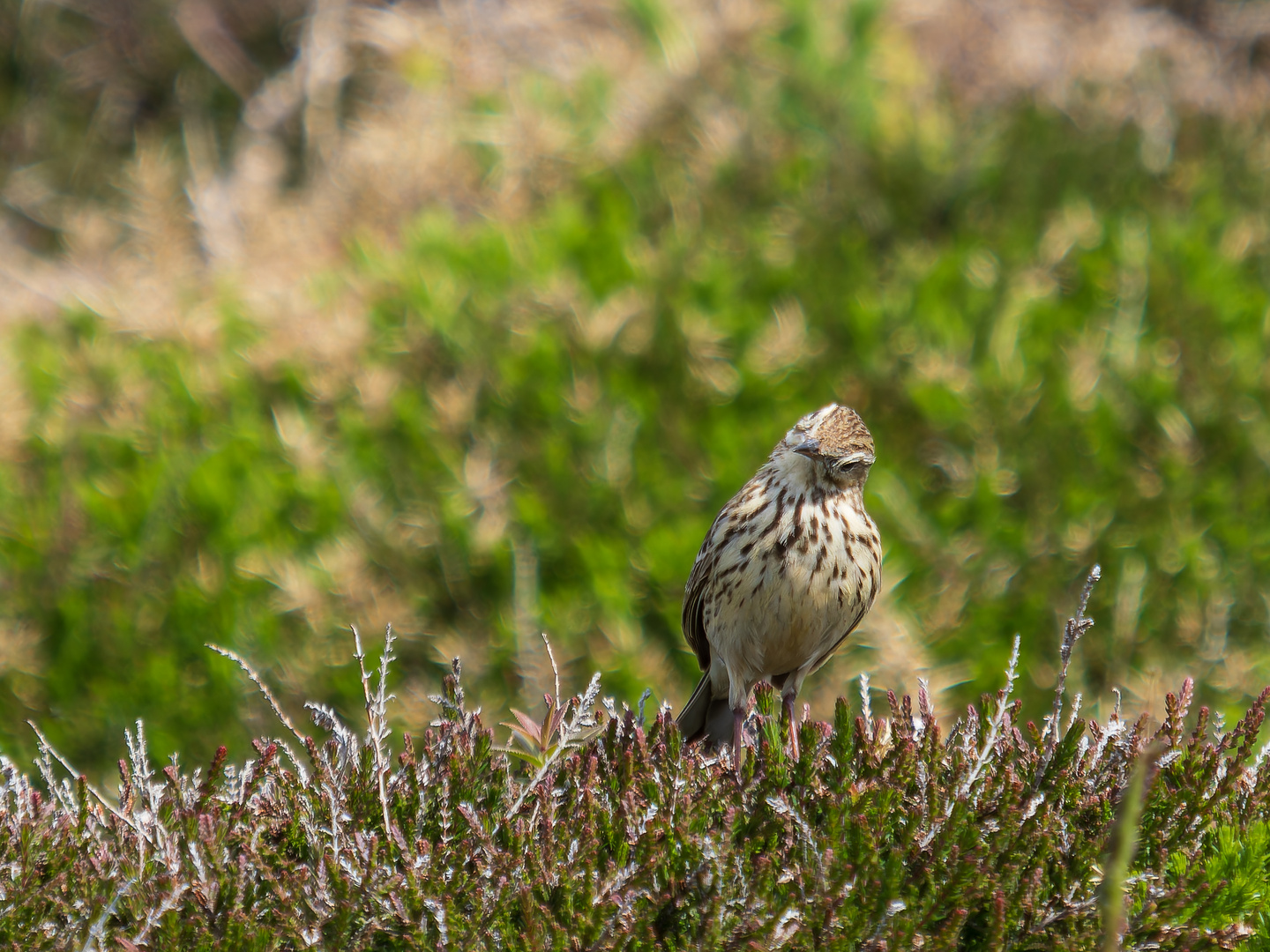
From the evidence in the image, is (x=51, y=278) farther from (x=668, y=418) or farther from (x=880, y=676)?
(x=880, y=676)

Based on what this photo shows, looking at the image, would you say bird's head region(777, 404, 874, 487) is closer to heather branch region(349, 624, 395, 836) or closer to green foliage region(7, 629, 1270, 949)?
green foliage region(7, 629, 1270, 949)

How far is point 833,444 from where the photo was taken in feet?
12.4

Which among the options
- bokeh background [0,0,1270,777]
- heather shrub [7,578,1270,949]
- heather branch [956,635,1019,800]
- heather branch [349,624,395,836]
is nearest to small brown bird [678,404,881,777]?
heather shrub [7,578,1270,949]

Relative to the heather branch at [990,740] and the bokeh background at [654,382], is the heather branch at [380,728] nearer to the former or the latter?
the heather branch at [990,740]

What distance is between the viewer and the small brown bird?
12.5 ft

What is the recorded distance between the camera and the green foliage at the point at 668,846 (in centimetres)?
257

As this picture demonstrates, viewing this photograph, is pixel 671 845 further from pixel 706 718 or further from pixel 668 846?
pixel 706 718

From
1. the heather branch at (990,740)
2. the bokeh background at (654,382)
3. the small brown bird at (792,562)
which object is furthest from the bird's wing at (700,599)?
the bokeh background at (654,382)

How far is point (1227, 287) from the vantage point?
305 inches

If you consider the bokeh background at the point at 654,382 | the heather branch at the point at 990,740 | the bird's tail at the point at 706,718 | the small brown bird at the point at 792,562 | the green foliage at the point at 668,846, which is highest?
the bokeh background at the point at 654,382

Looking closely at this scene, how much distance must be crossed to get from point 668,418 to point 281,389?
242 cm

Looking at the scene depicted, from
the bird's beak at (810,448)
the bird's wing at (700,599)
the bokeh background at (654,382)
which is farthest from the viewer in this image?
the bokeh background at (654,382)

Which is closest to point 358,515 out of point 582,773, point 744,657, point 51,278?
point 744,657

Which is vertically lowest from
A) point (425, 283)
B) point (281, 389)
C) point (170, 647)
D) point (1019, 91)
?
point (170, 647)
